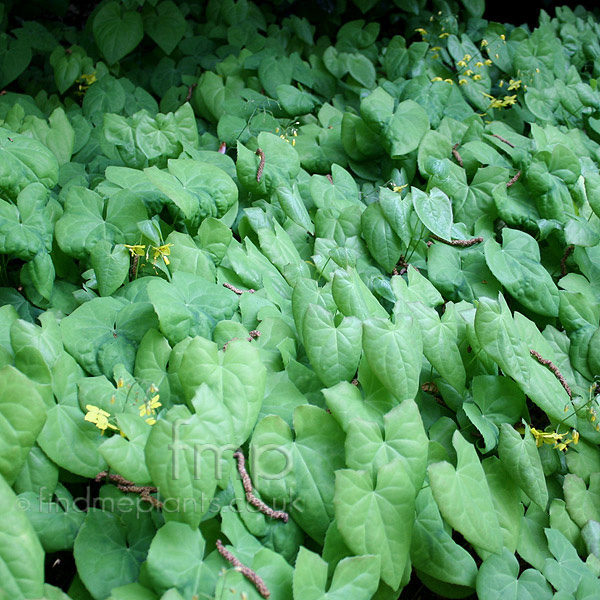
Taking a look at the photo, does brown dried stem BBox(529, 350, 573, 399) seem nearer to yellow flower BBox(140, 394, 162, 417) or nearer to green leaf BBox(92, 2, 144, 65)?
yellow flower BBox(140, 394, 162, 417)

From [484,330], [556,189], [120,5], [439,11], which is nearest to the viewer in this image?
[484,330]

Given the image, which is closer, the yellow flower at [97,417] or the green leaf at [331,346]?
the yellow flower at [97,417]

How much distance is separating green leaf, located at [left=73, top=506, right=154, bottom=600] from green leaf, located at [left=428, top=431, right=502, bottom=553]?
1.77ft

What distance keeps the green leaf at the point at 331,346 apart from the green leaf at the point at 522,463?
0.37 m

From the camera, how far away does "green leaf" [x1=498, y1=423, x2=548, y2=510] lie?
4.11ft

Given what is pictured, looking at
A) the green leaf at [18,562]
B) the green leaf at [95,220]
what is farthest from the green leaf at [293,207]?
the green leaf at [18,562]

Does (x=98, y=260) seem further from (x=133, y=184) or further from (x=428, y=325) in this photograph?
(x=428, y=325)

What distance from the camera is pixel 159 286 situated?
4.17ft

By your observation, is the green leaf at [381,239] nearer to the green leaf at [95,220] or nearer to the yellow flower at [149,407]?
the green leaf at [95,220]

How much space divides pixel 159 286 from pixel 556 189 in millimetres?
1326

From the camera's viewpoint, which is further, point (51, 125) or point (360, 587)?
point (51, 125)

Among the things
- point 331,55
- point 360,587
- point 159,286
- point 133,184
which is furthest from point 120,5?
point 360,587

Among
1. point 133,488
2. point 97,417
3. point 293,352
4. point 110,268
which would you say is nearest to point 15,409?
point 97,417

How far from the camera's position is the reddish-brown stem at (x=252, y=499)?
1099mm
